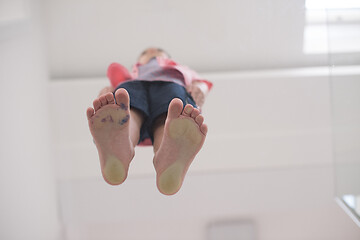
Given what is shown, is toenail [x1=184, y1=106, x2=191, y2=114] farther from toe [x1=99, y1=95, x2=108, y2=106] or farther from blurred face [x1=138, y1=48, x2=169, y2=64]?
blurred face [x1=138, y1=48, x2=169, y2=64]

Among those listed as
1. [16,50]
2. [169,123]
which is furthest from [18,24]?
[169,123]

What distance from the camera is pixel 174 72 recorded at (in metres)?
1.16

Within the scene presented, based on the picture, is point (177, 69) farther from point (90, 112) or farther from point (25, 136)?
point (25, 136)

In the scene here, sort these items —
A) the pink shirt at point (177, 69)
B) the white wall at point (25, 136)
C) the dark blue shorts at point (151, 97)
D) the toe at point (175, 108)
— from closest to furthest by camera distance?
the toe at point (175, 108) → the dark blue shorts at point (151, 97) → the pink shirt at point (177, 69) → the white wall at point (25, 136)

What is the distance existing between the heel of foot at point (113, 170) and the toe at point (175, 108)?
160 mm

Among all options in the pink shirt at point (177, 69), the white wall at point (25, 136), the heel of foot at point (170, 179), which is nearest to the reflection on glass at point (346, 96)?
the pink shirt at point (177, 69)

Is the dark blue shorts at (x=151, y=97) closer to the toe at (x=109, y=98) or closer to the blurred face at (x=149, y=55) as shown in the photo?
the toe at (x=109, y=98)

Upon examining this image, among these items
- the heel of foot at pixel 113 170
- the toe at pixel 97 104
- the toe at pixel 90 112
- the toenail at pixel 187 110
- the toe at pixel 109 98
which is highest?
the toe at pixel 109 98

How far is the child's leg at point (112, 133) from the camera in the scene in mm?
835

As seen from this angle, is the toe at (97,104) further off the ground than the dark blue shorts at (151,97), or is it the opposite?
→ the toe at (97,104)

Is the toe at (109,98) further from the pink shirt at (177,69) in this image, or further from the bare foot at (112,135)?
the pink shirt at (177,69)

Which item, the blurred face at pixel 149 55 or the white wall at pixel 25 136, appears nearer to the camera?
the white wall at pixel 25 136

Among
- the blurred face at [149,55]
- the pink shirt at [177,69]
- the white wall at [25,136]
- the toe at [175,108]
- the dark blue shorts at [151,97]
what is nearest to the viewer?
the toe at [175,108]

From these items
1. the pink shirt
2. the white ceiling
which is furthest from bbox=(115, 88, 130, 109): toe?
the white ceiling
